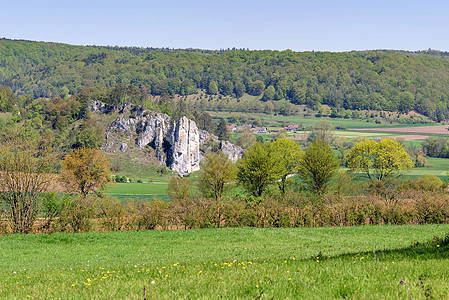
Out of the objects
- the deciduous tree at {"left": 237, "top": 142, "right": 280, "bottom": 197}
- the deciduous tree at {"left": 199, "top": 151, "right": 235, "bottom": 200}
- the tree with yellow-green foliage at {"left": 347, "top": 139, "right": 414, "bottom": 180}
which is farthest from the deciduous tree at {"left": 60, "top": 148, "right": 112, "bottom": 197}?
the tree with yellow-green foliage at {"left": 347, "top": 139, "right": 414, "bottom": 180}

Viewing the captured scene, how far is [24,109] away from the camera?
194625mm

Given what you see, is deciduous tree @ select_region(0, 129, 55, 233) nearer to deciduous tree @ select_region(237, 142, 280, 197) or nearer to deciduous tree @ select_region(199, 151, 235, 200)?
deciduous tree @ select_region(237, 142, 280, 197)

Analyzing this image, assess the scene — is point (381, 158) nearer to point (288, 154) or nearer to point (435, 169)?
point (288, 154)

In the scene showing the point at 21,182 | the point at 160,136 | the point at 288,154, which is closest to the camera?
the point at 21,182

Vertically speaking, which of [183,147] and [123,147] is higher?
[123,147]

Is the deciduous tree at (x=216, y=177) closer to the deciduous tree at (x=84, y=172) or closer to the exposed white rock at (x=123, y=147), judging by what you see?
the deciduous tree at (x=84, y=172)

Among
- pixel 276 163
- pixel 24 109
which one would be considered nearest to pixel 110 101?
pixel 24 109

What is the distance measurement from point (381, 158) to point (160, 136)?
11679 cm

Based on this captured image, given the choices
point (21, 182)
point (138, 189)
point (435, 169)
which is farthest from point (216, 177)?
point (435, 169)

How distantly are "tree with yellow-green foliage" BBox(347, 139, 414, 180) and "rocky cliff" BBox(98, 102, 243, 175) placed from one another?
4157 inches

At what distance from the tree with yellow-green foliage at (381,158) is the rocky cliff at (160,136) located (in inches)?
4157

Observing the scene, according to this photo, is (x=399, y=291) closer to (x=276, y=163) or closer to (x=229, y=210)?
(x=229, y=210)

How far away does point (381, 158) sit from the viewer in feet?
242

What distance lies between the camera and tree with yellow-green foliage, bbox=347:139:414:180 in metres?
73.7
